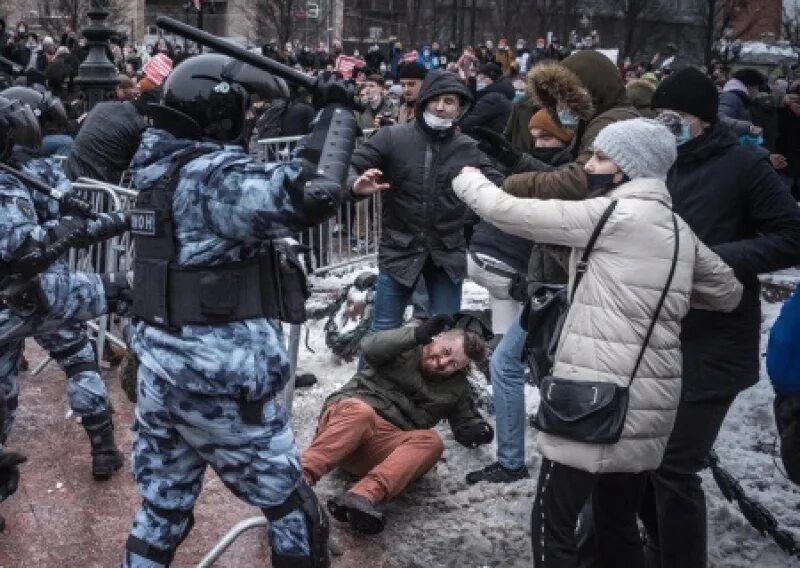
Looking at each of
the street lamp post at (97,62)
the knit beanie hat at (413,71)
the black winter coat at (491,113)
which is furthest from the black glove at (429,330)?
the street lamp post at (97,62)

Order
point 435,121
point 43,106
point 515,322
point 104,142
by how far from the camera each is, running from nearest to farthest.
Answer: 1. point 515,322
2. point 43,106
3. point 435,121
4. point 104,142

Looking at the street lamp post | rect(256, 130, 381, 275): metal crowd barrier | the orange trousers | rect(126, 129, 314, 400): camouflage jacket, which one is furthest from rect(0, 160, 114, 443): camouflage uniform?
the street lamp post

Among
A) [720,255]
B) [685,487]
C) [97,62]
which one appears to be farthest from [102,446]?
[97,62]

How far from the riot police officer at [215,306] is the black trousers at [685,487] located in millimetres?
1303

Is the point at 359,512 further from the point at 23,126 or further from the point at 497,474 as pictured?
the point at 23,126

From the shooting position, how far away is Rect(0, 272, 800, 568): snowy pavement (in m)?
4.82

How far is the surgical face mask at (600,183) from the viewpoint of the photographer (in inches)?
145

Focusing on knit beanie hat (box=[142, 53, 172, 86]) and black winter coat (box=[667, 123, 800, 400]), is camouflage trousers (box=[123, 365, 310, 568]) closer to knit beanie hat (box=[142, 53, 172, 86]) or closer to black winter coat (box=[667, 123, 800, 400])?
black winter coat (box=[667, 123, 800, 400])

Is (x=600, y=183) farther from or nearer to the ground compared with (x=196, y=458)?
farther from the ground

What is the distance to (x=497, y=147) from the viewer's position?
14.5 feet

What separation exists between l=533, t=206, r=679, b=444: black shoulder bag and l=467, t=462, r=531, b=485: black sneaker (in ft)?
5.96

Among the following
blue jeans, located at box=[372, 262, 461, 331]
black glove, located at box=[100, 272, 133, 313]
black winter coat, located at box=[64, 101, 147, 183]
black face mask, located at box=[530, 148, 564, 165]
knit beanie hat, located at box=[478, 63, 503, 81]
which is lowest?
blue jeans, located at box=[372, 262, 461, 331]

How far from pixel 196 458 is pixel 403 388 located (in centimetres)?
188

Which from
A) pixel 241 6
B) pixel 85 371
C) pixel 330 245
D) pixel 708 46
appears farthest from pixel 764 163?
pixel 241 6
